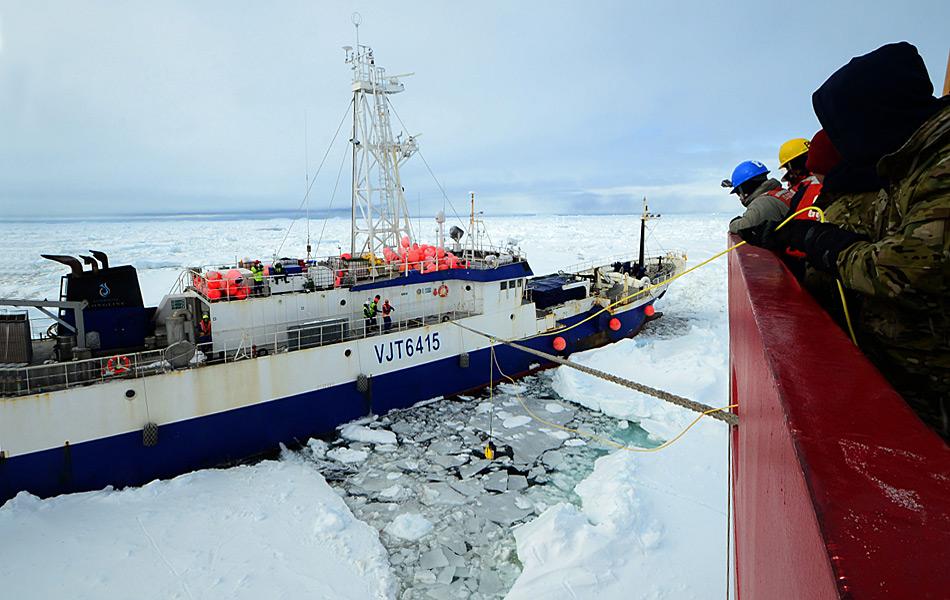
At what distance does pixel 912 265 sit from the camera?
1.25 m

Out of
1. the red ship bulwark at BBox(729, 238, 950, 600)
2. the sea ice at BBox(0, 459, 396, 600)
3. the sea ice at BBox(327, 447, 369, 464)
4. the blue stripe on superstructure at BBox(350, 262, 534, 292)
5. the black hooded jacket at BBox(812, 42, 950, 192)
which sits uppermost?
Answer: the black hooded jacket at BBox(812, 42, 950, 192)

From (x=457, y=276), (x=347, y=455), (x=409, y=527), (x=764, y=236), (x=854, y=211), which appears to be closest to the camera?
(x=854, y=211)

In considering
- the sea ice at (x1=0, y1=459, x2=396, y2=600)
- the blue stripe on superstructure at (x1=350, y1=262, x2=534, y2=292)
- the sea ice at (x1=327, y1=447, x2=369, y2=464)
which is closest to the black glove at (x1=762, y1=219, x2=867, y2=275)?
the sea ice at (x1=0, y1=459, x2=396, y2=600)

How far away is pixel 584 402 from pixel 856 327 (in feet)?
37.6

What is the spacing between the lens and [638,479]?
8297 millimetres

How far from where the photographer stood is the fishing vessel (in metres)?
8.64

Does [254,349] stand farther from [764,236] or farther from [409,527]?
[764,236]

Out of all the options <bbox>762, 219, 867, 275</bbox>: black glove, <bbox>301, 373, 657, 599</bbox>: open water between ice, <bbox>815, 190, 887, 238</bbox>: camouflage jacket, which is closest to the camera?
<bbox>762, 219, 867, 275</bbox>: black glove

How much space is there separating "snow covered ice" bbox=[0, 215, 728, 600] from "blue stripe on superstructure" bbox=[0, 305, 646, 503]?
392 millimetres

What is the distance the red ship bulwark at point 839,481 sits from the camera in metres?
0.55

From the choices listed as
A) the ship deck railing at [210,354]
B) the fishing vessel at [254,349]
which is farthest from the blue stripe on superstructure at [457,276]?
the ship deck railing at [210,354]

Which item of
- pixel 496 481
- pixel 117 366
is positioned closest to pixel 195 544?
pixel 117 366

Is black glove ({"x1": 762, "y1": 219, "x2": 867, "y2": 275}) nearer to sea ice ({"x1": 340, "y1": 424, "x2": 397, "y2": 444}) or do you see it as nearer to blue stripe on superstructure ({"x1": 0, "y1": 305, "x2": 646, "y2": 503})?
sea ice ({"x1": 340, "y1": 424, "x2": 397, "y2": 444})

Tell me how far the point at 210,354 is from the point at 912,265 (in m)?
12.4
